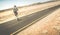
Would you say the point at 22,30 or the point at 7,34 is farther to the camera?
the point at 22,30

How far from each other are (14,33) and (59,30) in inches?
173

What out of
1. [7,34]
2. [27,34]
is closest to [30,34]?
[27,34]

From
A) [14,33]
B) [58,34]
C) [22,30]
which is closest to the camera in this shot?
[58,34]

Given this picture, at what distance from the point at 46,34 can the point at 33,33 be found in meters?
1.28

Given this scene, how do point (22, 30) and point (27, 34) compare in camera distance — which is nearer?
point (27, 34)

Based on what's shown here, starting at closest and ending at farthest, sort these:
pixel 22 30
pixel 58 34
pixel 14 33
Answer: pixel 58 34 → pixel 14 33 → pixel 22 30

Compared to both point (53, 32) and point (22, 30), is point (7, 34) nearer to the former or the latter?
point (22, 30)

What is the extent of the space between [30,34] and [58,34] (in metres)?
2.55

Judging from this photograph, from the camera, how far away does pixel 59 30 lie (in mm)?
12961

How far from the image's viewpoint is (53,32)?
12.4 metres

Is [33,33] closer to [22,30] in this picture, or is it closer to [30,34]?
[30,34]

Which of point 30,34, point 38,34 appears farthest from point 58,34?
point 30,34

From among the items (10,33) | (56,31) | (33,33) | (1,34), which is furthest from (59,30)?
(1,34)

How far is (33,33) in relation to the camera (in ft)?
41.2
